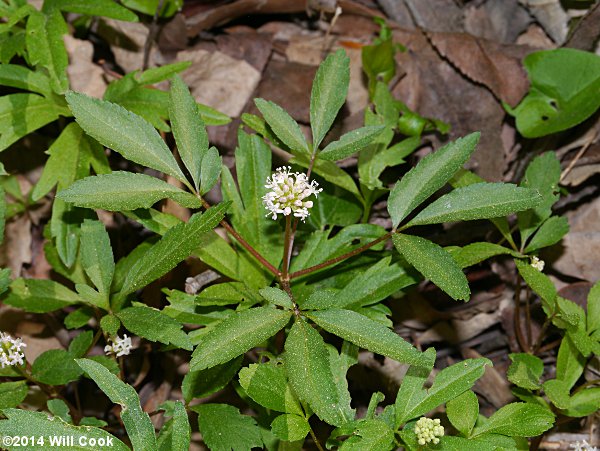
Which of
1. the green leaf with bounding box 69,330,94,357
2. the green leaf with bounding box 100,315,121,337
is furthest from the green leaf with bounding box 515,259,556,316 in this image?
the green leaf with bounding box 69,330,94,357

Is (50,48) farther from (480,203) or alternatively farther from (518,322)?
(518,322)

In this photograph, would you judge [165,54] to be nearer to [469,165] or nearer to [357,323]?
[469,165]

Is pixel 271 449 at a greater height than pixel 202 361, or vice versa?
pixel 202 361

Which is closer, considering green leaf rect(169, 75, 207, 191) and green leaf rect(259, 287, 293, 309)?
green leaf rect(259, 287, 293, 309)

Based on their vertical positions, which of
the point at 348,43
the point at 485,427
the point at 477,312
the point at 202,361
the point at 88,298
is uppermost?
the point at 348,43

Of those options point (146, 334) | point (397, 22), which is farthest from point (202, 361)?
point (397, 22)

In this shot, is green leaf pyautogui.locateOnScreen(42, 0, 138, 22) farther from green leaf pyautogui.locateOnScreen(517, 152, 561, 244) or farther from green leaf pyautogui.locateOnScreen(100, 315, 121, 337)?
green leaf pyautogui.locateOnScreen(517, 152, 561, 244)

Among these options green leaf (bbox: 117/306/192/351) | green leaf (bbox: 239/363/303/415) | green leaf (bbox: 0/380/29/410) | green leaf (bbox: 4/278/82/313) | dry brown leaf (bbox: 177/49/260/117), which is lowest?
green leaf (bbox: 0/380/29/410)

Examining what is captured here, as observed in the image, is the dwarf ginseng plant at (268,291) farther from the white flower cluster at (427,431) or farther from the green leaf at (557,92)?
the green leaf at (557,92)
